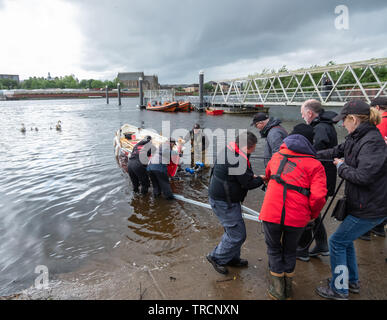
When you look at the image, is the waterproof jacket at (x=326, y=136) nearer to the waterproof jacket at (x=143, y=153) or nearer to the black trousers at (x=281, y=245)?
the black trousers at (x=281, y=245)

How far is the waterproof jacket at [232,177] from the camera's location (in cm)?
296

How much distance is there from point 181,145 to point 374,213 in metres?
7.03

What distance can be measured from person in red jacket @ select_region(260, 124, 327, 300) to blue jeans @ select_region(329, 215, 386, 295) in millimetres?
343

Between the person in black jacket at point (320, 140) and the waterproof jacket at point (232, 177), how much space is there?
3.56 ft

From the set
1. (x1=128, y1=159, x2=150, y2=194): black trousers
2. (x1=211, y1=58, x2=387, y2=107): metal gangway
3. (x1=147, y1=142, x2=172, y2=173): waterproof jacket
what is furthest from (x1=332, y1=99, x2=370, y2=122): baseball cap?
(x1=211, y1=58, x2=387, y2=107): metal gangway

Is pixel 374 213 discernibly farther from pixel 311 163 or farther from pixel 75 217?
pixel 75 217

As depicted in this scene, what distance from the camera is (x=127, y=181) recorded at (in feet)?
27.8

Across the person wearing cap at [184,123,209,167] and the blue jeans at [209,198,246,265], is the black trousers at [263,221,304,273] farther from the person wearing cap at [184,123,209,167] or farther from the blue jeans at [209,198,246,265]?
the person wearing cap at [184,123,209,167]

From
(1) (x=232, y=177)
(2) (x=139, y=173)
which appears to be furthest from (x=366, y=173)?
(2) (x=139, y=173)

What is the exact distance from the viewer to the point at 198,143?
409 inches

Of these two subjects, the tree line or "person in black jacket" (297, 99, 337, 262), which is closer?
"person in black jacket" (297, 99, 337, 262)

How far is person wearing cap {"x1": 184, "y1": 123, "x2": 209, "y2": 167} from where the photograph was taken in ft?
31.5

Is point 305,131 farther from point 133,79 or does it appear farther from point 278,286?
point 133,79
